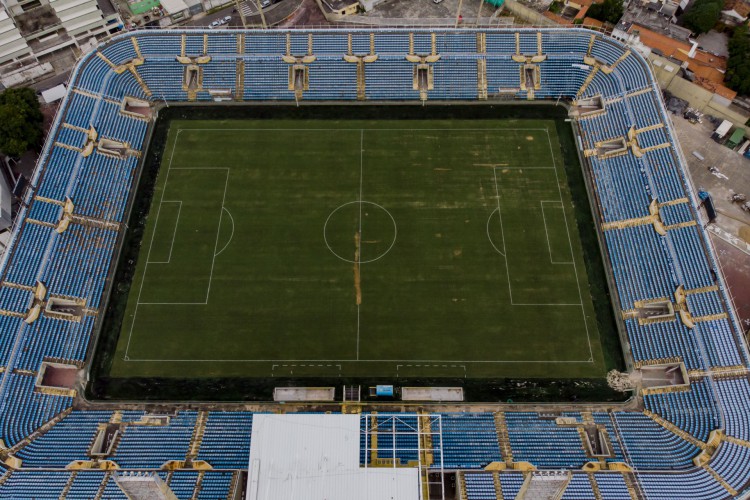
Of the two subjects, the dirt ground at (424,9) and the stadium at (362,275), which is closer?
the stadium at (362,275)

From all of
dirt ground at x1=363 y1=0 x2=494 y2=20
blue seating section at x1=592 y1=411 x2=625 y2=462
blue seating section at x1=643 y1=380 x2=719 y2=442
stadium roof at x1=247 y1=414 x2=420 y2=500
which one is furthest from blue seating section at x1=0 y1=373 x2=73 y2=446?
dirt ground at x1=363 y1=0 x2=494 y2=20

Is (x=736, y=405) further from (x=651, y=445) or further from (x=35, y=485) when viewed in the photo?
(x=35, y=485)

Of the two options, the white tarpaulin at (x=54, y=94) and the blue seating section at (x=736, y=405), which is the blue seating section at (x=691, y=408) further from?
the white tarpaulin at (x=54, y=94)

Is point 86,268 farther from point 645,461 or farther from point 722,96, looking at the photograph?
point 722,96

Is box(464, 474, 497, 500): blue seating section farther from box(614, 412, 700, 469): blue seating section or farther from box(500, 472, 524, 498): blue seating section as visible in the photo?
box(614, 412, 700, 469): blue seating section

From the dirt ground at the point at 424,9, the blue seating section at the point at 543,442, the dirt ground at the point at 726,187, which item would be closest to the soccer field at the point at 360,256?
the blue seating section at the point at 543,442
